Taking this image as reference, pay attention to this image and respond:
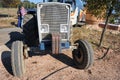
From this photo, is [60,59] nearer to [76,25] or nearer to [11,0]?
[76,25]

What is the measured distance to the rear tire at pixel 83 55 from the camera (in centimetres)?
751

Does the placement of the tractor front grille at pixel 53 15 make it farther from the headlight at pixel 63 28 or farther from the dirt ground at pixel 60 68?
the dirt ground at pixel 60 68

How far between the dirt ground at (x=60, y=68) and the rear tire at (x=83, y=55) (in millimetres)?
197

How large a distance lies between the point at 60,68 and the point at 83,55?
2.72ft

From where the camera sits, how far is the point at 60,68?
25.7 ft

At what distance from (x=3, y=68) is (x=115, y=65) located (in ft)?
12.2

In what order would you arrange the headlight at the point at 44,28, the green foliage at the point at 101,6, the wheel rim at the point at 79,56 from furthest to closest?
the green foliage at the point at 101,6, the wheel rim at the point at 79,56, the headlight at the point at 44,28

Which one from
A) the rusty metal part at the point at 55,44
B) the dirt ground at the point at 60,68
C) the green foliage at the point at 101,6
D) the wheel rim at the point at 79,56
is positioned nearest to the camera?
the dirt ground at the point at 60,68

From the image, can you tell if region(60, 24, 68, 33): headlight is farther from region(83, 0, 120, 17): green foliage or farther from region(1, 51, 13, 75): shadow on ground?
region(83, 0, 120, 17): green foliage

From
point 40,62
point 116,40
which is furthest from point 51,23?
point 116,40

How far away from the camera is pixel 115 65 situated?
27.7ft

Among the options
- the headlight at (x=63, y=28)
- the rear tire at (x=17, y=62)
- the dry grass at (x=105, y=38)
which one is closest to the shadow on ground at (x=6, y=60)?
the rear tire at (x=17, y=62)

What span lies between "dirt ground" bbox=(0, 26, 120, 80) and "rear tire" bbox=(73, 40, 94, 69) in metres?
0.20

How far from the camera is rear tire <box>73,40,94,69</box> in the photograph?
751cm
